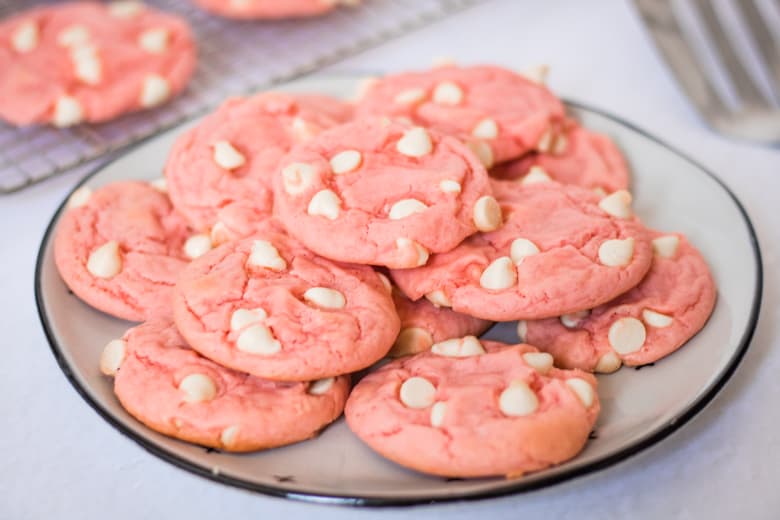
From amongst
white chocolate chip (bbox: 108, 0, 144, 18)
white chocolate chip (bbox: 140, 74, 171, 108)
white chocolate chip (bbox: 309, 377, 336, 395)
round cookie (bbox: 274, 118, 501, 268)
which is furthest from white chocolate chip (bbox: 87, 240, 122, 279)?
white chocolate chip (bbox: 108, 0, 144, 18)

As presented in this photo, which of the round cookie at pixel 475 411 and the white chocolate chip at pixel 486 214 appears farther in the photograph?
the white chocolate chip at pixel 486 214

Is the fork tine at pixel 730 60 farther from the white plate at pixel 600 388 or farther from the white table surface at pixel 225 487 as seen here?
the white plate at pixel 600 388

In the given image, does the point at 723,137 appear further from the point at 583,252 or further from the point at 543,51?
the point at 583,252

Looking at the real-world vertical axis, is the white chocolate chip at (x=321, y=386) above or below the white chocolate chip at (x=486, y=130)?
above

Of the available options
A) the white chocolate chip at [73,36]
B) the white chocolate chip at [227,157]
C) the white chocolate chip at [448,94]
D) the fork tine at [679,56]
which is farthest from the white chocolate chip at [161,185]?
the fork tine at [679,56]

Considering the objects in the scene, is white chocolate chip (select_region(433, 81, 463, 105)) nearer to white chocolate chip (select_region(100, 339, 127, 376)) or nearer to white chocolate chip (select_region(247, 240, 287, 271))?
white chocolate chip (select_region(247, 240, 287, 271))

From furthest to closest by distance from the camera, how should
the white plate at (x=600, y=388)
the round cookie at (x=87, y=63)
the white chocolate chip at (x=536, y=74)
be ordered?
the round cookie at (x=87, y=63) → the white chocolate chip at (x=536, y=74) → the white plate at (x=600, y=388)

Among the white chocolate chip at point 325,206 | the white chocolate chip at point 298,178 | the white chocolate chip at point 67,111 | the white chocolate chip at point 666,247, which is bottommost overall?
the white chocolate chip at point 666,247
